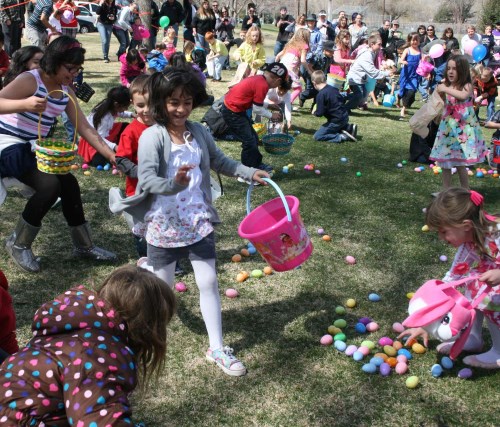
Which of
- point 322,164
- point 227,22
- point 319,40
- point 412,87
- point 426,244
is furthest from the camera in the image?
point 227,22

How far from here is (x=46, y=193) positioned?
4168 millimetres

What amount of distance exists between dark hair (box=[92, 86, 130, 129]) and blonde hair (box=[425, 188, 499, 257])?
3676mm

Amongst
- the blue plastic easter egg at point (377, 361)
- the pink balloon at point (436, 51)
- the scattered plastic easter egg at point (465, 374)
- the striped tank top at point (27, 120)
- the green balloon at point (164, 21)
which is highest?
the striped tank top at point (27, 120)

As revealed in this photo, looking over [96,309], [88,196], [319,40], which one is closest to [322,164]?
[88,196]

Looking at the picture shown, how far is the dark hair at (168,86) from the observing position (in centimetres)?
312

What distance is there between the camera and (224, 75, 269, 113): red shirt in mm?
6836

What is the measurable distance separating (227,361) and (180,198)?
964mm

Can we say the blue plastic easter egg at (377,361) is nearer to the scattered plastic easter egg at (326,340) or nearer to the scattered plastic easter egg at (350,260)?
the scattered plastic easter egg at (326,340)

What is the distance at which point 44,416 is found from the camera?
6.11ft

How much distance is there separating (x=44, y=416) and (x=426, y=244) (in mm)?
4078

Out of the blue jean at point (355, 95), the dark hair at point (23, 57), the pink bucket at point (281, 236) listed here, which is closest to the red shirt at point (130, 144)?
the pink bucket at point (281, 236)

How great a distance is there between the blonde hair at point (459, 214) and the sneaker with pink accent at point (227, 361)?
1.34 metres

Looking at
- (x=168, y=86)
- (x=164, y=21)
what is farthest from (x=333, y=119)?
(x=164, y=21)

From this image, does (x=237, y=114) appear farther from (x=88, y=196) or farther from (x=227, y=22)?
(x=227, y=22)
